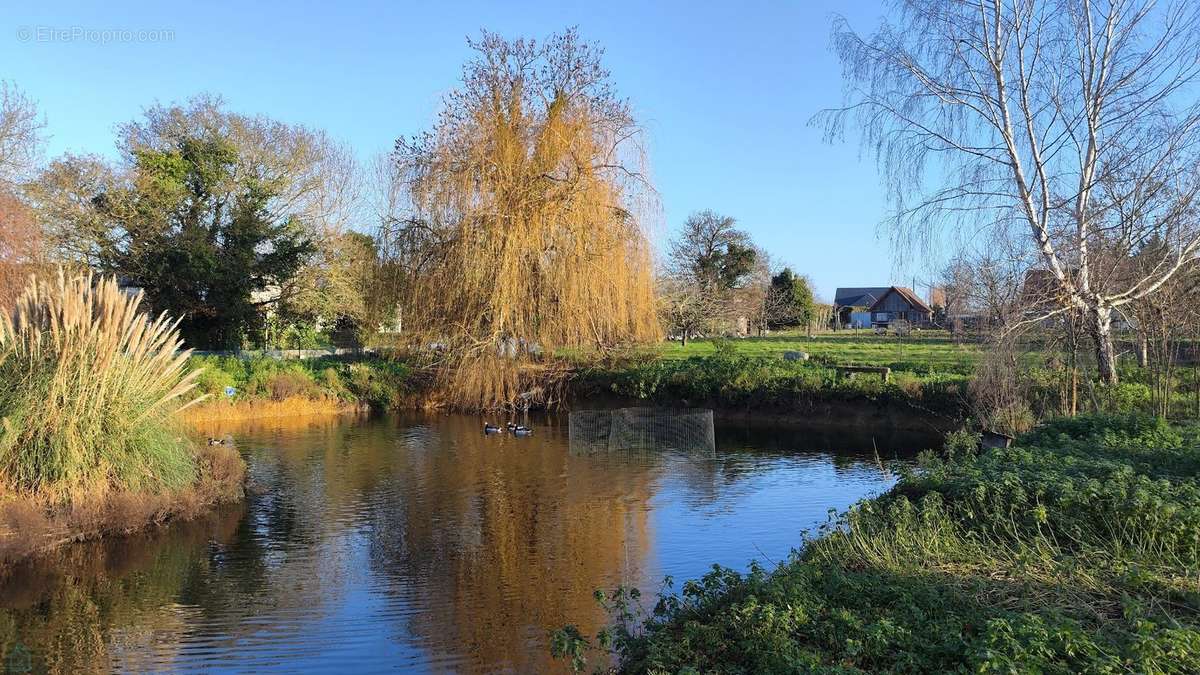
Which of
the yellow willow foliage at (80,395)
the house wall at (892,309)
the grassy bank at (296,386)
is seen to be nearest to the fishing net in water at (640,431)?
the grassy bank at (296,386)

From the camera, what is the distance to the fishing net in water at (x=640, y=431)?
20453 mm

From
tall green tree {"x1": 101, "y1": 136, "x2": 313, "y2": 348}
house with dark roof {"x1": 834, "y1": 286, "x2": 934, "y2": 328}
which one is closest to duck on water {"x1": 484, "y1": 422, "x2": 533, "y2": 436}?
tall green tree {"x1": 101, "y1": 136, "x2": 313, "y2": 348}

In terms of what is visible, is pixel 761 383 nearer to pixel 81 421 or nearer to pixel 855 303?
pixel 81 421

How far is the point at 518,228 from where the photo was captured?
23.9m

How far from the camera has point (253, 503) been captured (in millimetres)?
13680

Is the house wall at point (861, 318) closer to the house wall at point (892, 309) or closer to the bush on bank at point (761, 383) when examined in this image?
the house wall at point (892, 309)

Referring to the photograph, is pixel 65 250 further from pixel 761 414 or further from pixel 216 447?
pixel 761 414

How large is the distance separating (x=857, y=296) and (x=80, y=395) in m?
88.4

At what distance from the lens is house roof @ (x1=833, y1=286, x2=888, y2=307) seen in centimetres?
8884

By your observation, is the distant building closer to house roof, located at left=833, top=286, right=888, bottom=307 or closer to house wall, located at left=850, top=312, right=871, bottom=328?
house wall, located at left=850, top=312, right=871, bottom=328

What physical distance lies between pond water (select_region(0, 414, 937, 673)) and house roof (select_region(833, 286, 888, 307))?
73.5 meters

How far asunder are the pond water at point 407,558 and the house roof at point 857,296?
241 feet

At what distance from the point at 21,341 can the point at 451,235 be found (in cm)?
1421

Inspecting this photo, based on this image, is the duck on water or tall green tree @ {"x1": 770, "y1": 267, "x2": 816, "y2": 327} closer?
the duck on water
